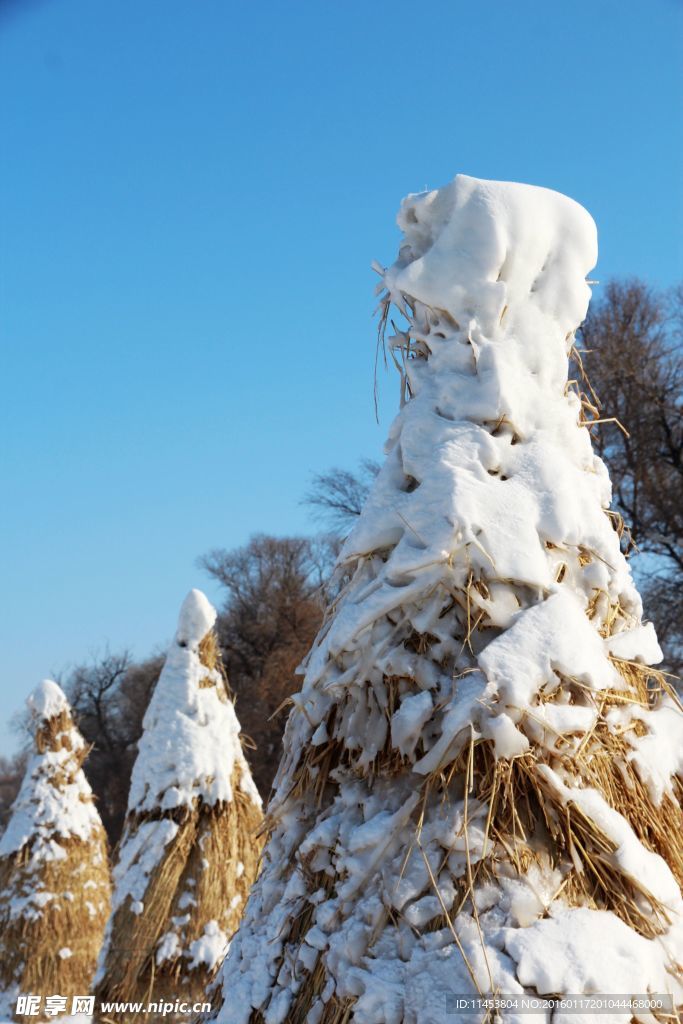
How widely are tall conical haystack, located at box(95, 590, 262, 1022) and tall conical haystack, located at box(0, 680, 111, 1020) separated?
2.18 metres

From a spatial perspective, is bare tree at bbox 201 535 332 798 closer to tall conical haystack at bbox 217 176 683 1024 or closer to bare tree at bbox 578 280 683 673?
bare tree at bbox 578 280 683 673

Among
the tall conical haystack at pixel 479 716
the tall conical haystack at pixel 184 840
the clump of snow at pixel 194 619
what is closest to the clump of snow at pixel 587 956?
the tall conical haystack at pixel 479 716

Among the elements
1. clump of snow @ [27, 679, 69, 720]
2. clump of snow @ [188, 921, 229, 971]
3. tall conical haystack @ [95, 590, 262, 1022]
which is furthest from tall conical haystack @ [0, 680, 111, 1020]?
clump of snow @ [188, 921, 229, 971]

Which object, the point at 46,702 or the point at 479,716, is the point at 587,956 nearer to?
the point at 479,716

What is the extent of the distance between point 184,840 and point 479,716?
6.33 m

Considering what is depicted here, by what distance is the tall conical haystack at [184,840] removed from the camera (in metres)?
7.26

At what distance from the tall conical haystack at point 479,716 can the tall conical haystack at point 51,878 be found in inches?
324


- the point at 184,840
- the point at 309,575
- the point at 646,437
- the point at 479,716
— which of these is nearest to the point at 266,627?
the point at 309,575

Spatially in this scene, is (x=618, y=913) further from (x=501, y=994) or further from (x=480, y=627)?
(x=480, y=627)

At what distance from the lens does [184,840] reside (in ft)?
25.7

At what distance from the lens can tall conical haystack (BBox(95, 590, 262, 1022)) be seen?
286 inches

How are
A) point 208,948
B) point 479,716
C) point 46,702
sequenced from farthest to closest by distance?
point 46,702 → point 208,948 → point 479,716

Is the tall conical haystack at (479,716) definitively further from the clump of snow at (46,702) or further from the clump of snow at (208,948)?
the clump of snow at (46,702)

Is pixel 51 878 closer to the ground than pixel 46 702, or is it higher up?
closer to the ground
